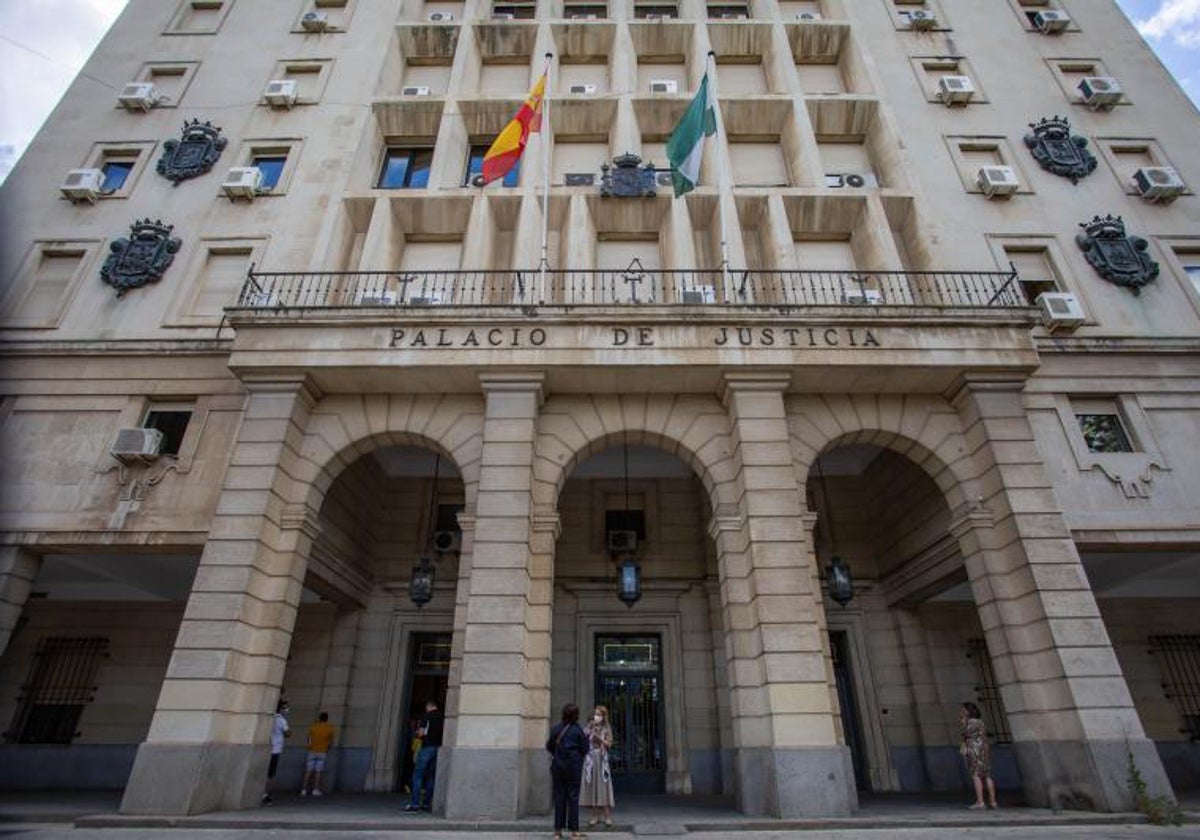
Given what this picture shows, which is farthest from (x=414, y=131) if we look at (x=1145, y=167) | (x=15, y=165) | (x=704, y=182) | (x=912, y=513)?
(x=1145, y=167)

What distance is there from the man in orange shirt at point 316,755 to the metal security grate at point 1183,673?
19495 millimetres

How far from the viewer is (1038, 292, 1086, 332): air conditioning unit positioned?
13859 mm

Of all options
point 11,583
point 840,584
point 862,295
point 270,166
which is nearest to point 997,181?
point 862,295

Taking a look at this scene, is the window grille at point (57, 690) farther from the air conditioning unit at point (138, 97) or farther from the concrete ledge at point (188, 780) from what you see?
the air conditioning unit at point (138, 97)

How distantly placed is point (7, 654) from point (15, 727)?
188 cm

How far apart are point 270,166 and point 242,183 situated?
59.6 inches

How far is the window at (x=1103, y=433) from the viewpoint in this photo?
42.9 feet

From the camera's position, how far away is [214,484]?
12.5 metres

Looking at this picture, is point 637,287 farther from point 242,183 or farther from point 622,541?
point 242,183

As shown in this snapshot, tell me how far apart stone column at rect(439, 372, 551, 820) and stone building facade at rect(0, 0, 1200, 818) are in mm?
71

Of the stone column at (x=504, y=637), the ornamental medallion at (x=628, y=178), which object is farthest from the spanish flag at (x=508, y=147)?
the stone column at (x=504, y=637)

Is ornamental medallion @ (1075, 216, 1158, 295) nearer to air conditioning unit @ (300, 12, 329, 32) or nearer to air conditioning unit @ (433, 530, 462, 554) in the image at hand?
air conditioning unit @ (433, 530, 462, 554)

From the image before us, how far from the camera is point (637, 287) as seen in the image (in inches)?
598

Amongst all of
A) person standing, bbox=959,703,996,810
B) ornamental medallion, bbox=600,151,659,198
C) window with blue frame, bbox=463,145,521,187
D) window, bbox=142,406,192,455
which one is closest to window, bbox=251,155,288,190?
window with blue frame, bbox=463,145,521,187
